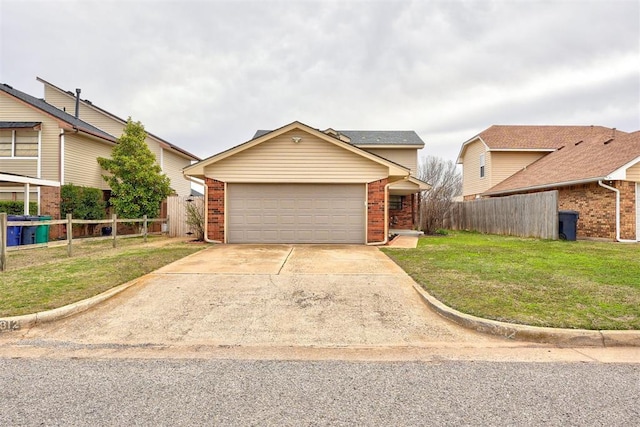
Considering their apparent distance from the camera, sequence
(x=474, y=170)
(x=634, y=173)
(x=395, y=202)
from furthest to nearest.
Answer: (x=474, y=170), (x=395, y=202), (x=634, y=173)

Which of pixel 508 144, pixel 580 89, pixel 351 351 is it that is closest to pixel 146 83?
pixel 351 351

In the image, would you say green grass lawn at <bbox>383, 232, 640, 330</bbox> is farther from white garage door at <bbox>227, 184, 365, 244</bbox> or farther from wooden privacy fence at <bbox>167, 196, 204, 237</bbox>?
wooden privacy fence at <bbox>167, 196, 204, 237</bbox>

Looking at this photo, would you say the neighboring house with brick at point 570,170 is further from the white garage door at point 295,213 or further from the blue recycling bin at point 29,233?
the blue recycling bin at point 29,233

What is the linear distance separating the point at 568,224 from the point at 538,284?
9937 mm

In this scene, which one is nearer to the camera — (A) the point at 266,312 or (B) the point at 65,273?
(A) the point at 266,312

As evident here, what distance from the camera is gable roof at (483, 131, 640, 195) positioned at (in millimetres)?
14391

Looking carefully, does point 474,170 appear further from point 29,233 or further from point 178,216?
point 29,233

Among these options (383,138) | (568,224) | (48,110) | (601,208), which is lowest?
(568,224)

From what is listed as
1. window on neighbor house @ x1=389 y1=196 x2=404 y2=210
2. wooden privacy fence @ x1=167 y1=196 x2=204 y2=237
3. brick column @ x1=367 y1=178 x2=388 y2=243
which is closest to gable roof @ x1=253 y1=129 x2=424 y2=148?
window on neighbor house @ x1=389 y1=196 x2=404 y2=210

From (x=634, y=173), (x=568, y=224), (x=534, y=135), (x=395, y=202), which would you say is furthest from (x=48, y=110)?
(x=534, y=135)

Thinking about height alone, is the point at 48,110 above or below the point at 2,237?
above

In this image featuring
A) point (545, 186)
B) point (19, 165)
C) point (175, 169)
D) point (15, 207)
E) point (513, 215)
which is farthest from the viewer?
point (175, 169)

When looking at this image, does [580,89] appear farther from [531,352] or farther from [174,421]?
[174,421]

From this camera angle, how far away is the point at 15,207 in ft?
50.3
